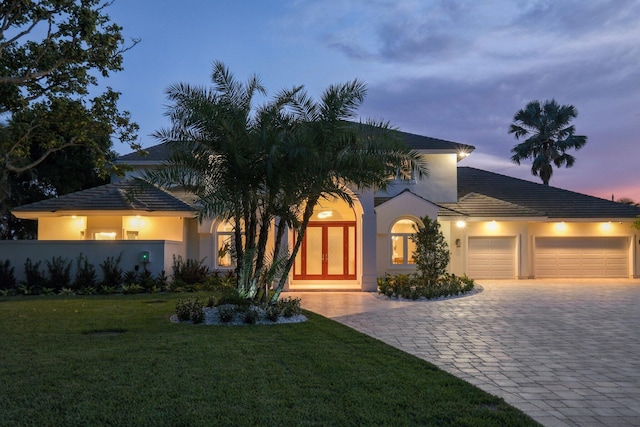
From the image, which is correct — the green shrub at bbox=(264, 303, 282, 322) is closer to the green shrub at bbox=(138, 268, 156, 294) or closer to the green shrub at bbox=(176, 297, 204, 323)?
the green shrub at bbox=(176, 297, 204, 323)

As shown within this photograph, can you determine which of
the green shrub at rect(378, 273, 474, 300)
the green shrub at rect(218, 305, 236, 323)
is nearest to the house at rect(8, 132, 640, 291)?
the green shrub at rect(378, 273, 474, 300)

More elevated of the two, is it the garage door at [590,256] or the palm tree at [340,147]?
the palm tree at [340,147]

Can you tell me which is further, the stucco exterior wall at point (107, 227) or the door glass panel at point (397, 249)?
the door glass panel at point (397, 249)

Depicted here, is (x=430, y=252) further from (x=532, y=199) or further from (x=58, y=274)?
(x=58, y=274)

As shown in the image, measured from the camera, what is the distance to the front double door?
853 inches

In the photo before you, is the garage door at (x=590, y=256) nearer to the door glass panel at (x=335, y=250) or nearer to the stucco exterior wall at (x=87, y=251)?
the door glass panel at (x=335, y=250)

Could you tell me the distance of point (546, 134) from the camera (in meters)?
33.2

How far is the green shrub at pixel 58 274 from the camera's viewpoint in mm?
18734

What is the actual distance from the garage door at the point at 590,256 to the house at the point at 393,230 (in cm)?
5

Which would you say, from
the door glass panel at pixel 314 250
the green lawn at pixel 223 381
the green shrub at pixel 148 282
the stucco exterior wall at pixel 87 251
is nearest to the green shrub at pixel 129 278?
the green shrub at pixel 148 282

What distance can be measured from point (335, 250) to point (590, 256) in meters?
13.3

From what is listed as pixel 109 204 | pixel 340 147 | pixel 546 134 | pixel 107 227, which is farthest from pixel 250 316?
pixel 546 134

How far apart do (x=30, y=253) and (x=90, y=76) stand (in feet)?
28.1

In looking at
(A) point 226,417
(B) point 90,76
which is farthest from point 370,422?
(B) point 90,76
